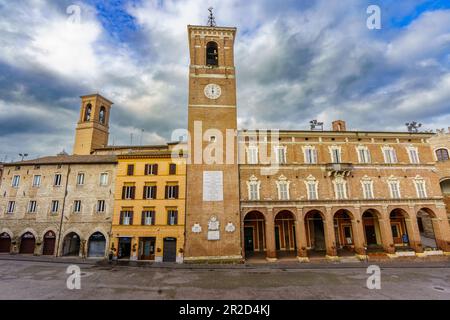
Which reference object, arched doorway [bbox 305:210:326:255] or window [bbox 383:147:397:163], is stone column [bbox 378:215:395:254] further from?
window [bbox 383:147:397:163]

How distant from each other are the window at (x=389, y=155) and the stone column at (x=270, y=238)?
58.1ft

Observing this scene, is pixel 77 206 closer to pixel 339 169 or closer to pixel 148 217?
pixel 148 217

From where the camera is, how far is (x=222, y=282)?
18.2 m

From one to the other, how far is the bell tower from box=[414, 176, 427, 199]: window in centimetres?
5315

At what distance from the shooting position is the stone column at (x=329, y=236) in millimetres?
25719

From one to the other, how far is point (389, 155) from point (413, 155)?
349 centimetres

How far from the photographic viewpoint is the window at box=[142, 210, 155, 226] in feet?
86.0

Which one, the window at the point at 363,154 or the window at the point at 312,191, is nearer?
the window at the point at 312,191

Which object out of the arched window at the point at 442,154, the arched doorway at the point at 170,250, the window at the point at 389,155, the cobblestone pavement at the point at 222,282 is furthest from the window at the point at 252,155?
the arched window at the point at 442,154

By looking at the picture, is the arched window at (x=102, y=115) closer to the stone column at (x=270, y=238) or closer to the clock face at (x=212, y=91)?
the clock face at (x=212, y=91)

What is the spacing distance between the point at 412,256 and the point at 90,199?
40.2m

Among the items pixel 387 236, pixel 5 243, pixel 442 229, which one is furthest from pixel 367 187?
pixel 5 243
